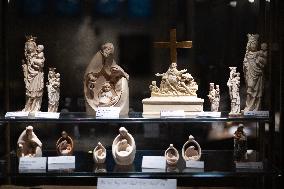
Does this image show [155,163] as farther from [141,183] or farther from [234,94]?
[234,94]

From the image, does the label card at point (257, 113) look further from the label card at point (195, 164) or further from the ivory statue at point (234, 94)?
the label card at point (195, 164)

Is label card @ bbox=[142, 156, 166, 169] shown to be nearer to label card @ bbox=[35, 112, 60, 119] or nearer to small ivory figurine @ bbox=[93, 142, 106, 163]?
small ivory figurine @ bbox=[93, 142, 106, 163]

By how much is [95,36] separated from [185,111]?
31.0 inches

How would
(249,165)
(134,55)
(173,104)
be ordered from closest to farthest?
(249,165)
(173,104)
(134,55)

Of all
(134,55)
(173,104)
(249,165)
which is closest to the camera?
(249,165)

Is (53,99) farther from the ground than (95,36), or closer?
closer

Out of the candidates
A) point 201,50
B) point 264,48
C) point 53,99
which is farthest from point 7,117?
point 264,48

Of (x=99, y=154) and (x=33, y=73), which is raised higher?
(x=33, y=73)

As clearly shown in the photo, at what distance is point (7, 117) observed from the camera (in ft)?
8.97

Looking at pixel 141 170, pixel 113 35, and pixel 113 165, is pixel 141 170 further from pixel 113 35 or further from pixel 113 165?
pixel 113 35

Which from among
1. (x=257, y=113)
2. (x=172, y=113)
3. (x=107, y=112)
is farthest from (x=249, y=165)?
(x=107, y=112)

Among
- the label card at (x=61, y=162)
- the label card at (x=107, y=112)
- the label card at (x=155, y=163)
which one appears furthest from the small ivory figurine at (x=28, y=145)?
the label card at (x=155, y=163)

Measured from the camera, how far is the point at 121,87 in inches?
111

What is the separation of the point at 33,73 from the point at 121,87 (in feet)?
1.68
